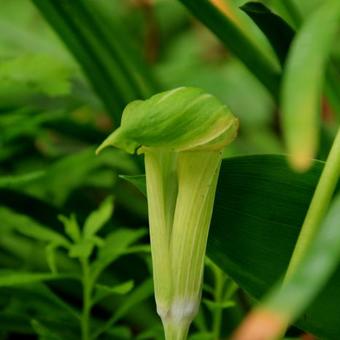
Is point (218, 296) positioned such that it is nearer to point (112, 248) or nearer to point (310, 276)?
point (112, 248)

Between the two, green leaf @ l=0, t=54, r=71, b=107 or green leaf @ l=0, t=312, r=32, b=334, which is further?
green leaf @ l=0, t=54, r=71, b=107

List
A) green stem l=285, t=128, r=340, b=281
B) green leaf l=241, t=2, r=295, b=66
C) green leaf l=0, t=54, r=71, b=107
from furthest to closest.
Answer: green leaf l=0, t=54, r=71, b=107 → green leaf l=241, t=2, r=295, b=66 → green stem l=285, t=128, r=340, b=281

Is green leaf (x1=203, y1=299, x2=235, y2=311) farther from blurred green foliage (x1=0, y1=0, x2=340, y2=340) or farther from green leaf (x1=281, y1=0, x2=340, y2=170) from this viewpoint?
green leaf (x1=281, y1=0, x2=340, y2=170)

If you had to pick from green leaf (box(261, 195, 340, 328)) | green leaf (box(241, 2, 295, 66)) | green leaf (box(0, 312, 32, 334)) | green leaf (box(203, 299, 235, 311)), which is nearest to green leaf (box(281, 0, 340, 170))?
green leaf (box(261, 195, 340, 328))

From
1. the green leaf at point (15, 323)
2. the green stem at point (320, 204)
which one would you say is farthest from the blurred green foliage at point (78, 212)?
the green stem at point (320, 204)

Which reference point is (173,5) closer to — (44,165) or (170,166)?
(44,165)

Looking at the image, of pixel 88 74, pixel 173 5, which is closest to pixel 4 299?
pixel 88 74

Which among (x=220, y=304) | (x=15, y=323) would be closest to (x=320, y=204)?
(x=220, y=304)
